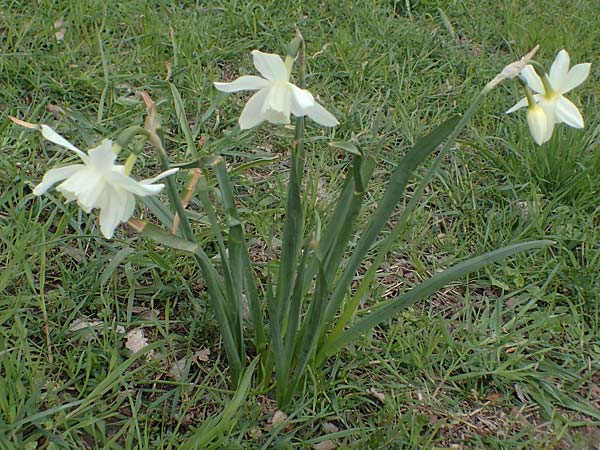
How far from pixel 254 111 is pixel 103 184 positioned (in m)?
0.28

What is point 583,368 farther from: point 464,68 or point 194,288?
point 464,68

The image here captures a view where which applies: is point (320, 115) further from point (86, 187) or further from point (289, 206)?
point (86, 187)

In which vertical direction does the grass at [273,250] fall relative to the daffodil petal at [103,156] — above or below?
below

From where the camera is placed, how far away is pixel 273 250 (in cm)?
204

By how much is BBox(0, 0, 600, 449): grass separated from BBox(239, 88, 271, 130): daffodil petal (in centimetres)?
25

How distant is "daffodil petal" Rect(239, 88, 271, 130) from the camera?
1090 millimetres

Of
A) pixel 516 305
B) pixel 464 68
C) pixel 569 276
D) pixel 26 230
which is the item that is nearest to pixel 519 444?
pixel 516 305

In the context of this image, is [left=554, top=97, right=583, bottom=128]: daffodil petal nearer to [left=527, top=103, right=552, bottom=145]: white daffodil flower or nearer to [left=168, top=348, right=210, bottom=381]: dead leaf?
[left=527, top=103, right=552, bottom=145]: white daffodil flower

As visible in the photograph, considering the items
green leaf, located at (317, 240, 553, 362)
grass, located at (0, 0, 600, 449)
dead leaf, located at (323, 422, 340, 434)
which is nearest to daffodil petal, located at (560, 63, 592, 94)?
green leaf, located at (317, 240, 553, 362)

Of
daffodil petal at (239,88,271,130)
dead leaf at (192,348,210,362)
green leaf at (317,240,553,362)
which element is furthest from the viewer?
dead leaf at (192,348,210,362)

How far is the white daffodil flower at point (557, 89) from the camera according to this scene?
3.80 ft

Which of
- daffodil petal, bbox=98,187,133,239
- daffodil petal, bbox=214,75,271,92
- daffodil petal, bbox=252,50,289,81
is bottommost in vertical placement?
daffodil petal, bbox=98,187,133,239

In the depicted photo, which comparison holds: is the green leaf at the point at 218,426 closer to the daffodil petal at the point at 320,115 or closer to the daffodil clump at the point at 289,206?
the daffodil clump at the point at 289,206

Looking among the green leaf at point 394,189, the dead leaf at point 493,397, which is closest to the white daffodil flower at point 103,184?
the green leaf at point 394,189
